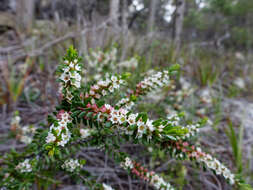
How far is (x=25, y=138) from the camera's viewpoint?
122cm

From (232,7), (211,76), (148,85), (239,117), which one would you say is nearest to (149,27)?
(211,76)

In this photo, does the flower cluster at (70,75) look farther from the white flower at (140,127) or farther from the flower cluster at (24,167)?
the flower cluster at (24,167)

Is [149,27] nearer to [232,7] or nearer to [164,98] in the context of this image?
[164,98]

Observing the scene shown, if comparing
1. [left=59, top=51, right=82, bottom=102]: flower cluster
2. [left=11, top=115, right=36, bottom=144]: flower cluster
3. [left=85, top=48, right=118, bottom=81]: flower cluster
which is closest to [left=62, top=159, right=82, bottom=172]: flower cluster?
[left=59, top=51, right=82, bottom=102]: flower cluster

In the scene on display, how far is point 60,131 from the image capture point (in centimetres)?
60

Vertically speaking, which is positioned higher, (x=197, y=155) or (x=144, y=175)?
(x=197, y=155)

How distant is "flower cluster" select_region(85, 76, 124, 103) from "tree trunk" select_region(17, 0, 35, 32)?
4.89 m

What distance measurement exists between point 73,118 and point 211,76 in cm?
299

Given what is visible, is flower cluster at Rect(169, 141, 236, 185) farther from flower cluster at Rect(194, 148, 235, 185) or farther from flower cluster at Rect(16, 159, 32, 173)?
flower cluster at Rect(16, 159, 32, 173)

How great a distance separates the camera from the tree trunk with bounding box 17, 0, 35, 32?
15.5 feet

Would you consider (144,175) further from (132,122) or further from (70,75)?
(70,75)

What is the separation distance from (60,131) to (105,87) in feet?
0.85

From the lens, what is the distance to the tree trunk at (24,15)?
474 cm

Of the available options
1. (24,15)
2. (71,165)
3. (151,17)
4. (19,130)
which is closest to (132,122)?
(71,165)
